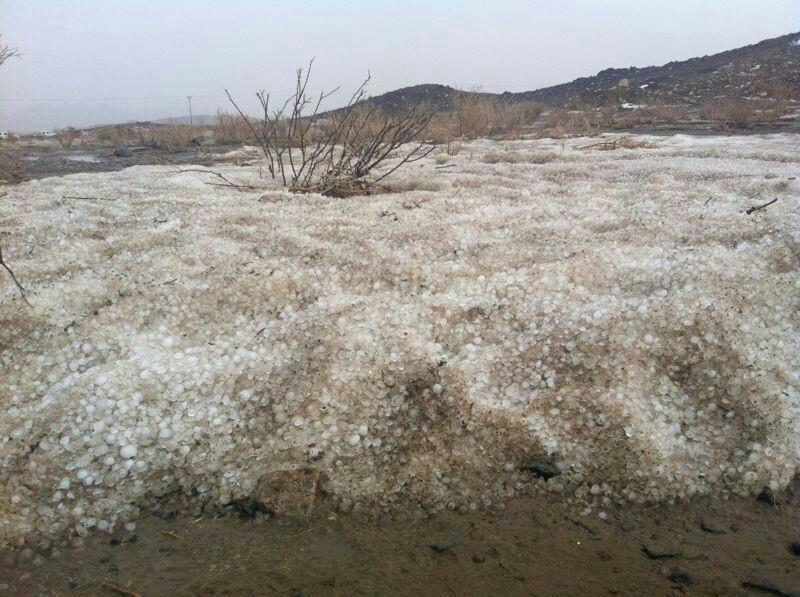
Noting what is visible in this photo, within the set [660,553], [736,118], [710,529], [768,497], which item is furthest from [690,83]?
[660,553]

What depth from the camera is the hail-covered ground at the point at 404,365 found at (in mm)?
1462

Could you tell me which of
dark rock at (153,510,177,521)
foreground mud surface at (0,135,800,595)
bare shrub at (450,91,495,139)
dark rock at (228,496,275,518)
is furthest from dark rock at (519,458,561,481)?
bare shrub at (450,91,495,139)

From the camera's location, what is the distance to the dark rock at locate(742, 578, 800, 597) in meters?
1.12

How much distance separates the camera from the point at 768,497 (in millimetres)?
1409

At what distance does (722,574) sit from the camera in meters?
1.18

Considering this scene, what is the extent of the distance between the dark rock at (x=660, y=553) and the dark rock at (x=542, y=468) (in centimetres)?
29

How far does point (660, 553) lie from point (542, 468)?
349 mm

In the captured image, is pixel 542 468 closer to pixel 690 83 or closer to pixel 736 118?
pixel 736 118

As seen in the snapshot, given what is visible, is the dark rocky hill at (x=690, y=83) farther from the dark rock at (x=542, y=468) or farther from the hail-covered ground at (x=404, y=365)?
the dark rock at (x=542, y=468)

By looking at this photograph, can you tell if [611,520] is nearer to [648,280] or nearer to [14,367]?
[648,280]

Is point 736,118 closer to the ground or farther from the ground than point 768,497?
farther from the ground

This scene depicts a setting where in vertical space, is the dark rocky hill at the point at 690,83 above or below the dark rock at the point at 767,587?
above

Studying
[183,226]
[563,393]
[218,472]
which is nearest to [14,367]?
[218,472]

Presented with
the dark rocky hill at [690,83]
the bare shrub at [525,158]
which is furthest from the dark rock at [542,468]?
the dark rocky hill at [690,83]
